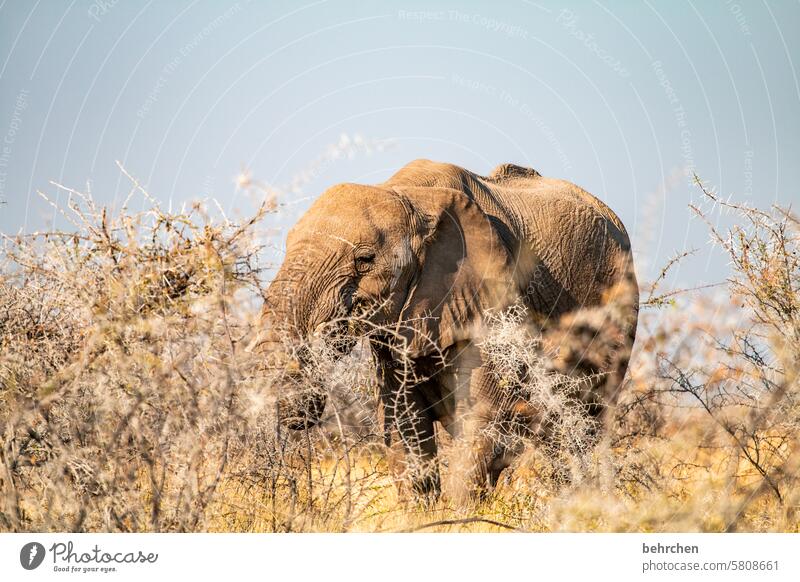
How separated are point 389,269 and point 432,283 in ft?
1.34

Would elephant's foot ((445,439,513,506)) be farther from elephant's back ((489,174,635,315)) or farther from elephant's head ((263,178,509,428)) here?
elephant's back ((489,174,635,315))

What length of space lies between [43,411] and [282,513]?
1.32 m

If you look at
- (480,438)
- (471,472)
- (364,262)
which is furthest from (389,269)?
(471,472)

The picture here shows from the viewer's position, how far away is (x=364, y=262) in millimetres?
7281

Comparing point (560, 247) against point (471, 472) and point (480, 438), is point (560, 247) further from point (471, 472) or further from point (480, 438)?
point (471, 472)

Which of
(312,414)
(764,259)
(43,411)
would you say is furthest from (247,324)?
(764,259)

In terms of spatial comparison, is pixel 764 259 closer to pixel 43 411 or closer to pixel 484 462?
pixel 484 462

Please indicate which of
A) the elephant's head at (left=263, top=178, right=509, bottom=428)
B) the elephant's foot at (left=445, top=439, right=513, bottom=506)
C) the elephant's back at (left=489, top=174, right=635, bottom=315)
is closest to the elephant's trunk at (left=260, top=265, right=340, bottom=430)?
the elephant's head at (left=263, top=178, right=509, bottom=428)

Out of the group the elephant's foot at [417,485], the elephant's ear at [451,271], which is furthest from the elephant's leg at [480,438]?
the elephant's ear at [451,271]

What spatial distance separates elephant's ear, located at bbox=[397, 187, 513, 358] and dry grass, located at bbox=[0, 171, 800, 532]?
0.92 ft

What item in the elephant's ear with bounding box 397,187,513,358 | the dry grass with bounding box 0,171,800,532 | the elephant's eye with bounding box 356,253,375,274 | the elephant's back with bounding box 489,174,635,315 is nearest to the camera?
the dry grass with bounding box 0,171,800,532

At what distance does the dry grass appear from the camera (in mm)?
5105

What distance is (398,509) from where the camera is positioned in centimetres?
683

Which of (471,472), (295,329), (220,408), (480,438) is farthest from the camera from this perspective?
(480,438)
